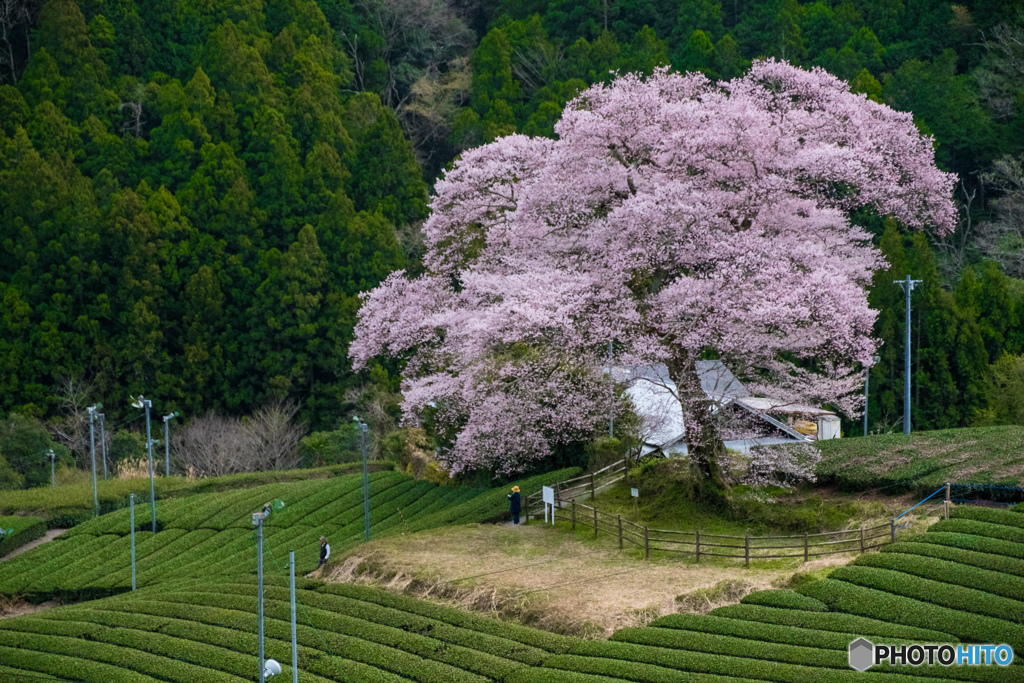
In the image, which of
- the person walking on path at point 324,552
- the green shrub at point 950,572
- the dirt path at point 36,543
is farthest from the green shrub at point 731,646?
the dirt path at point 36,543

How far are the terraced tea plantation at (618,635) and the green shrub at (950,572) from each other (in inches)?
1.2

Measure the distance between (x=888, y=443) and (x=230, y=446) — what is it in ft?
113

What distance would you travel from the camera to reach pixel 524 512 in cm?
2789

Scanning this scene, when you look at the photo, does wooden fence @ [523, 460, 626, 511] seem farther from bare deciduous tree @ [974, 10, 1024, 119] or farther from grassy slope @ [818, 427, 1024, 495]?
bare deciduous tree @ [974, 10, 1024, 119]

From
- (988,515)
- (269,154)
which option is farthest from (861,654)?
(269,154)

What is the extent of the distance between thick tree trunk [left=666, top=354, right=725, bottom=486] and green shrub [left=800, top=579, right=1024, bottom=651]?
5320 millimetres

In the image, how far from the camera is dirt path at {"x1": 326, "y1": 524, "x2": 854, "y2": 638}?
20.5m

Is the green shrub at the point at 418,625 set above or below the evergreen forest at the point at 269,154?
below

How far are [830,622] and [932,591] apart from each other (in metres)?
1.85

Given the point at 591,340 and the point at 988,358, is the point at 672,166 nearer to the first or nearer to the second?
the point at 591,340

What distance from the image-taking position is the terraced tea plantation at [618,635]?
1806 centimetres

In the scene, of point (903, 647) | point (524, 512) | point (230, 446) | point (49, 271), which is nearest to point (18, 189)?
point (49, 271)

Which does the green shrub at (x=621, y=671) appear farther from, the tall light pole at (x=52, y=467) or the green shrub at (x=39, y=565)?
the tall light pole at (x=52, y=467)

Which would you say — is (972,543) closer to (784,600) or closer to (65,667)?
(784,600)
